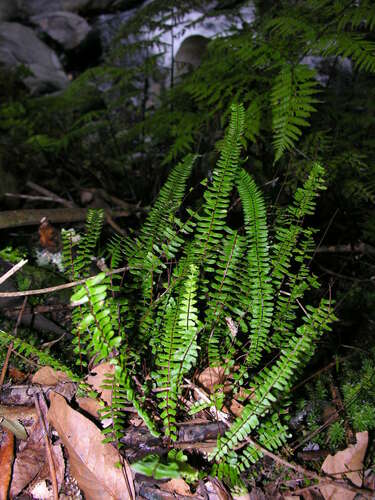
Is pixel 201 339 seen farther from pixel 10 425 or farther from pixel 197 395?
pixel 10 425

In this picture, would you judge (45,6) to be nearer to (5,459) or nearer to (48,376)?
(48,376)

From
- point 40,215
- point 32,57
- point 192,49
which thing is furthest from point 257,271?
point 32,57

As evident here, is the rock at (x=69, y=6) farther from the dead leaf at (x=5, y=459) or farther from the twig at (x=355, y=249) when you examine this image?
the dead leaf at (x=5, y=459)

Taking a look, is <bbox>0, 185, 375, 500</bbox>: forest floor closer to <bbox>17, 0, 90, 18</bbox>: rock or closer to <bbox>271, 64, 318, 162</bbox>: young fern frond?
<bbox>271, 64, 318, 162</bbox>: young fern frond

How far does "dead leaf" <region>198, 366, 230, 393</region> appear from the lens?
1597mm

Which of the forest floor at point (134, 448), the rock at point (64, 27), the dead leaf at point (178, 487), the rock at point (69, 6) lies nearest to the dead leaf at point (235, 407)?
the forest floor at point (134, 448)

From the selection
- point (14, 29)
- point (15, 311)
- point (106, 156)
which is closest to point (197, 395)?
point (15, 311)

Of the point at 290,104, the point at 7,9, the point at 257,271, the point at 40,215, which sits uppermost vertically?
the point at 7,9

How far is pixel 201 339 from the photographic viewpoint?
1.65 m

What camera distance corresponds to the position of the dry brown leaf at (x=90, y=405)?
1536mm

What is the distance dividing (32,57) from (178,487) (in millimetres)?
10921

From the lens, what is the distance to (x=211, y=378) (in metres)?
1.63

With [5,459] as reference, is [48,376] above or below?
above

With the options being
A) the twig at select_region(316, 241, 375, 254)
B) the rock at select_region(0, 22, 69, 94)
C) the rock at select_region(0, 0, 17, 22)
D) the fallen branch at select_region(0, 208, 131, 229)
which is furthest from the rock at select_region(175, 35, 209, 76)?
the rock at select_region(0, 0, 17, 22)
